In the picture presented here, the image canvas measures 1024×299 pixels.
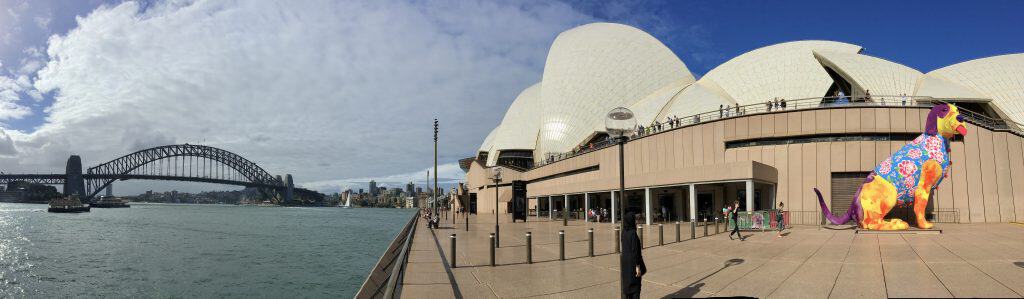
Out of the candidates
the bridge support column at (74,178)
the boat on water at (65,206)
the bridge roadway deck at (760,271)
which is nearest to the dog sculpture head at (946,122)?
the bridge roadway deck at (760,271)

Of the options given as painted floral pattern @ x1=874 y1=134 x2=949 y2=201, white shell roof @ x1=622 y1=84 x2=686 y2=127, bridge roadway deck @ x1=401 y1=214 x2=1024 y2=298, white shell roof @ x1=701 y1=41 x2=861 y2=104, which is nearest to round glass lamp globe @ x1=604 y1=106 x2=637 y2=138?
bridge roadway deck @ x1=401 y1=214 x2=1024 y2=298

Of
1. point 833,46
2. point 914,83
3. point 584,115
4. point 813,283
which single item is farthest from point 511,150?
point 813,283

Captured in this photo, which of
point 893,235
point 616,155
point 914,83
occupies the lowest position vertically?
point 893,235

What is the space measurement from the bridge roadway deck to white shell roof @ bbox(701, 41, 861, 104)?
20.7 meters

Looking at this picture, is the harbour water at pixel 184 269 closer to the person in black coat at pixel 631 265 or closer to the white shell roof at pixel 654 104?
the person in black coat at pixel 631 265

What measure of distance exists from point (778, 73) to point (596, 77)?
17123 mm

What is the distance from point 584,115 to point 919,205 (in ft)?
106

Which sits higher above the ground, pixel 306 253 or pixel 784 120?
pixel 784 120

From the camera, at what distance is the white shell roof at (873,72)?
30.3 metres

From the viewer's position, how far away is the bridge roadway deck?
7695 mm

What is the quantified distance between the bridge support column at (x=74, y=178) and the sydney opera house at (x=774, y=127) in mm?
146066

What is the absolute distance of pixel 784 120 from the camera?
87.1 ft

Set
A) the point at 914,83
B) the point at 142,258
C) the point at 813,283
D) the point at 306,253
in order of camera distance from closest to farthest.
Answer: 1. the point at 813,283
2. the point at 142,258
3. the point at 306,253
4. the point at 914,83

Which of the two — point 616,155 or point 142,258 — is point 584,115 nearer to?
point 616,155
